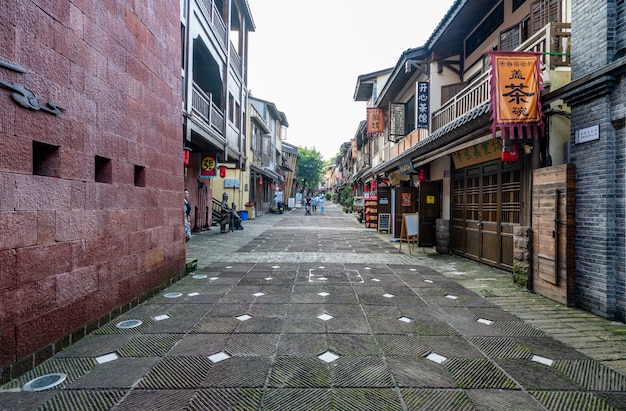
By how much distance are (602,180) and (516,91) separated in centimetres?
190

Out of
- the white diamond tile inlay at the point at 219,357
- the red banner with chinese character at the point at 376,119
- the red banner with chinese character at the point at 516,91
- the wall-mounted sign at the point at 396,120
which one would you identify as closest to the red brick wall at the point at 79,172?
the white diamond tile inlay at the point at 219,357

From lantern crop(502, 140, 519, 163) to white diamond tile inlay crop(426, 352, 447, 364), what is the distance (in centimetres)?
454

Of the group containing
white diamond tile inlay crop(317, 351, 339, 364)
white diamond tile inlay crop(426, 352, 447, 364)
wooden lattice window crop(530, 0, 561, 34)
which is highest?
wooden lattice window crop(530, 0, 561, 34)

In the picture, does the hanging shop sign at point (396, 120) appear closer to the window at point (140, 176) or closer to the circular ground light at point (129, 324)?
the window at point (140, 176)

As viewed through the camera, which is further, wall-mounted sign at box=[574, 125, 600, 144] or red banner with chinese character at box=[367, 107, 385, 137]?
red banner with chinese character at box=[367, 107, 385, 137]

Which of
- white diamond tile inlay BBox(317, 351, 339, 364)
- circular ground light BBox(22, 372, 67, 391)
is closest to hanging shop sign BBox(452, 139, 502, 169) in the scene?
white diamond tile inlay BBox(317, 351, 339, 364)

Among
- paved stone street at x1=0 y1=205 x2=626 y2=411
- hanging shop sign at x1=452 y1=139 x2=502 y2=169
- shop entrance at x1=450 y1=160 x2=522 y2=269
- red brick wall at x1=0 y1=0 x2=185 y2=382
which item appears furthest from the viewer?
hanging shop sign at x1=452 y1=139 x2=502 y2=169

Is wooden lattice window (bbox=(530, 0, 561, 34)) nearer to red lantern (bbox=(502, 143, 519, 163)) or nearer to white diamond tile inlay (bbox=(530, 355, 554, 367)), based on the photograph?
red lantern (bbox=(502, 143, 519, 163))

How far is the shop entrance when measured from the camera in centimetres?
715

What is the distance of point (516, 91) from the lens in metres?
5.43

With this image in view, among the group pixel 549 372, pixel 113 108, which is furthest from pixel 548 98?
pixel 113 108

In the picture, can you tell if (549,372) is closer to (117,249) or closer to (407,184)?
(117,249)

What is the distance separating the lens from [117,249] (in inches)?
171

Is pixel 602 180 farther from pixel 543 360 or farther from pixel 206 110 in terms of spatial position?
pixel 206 110
